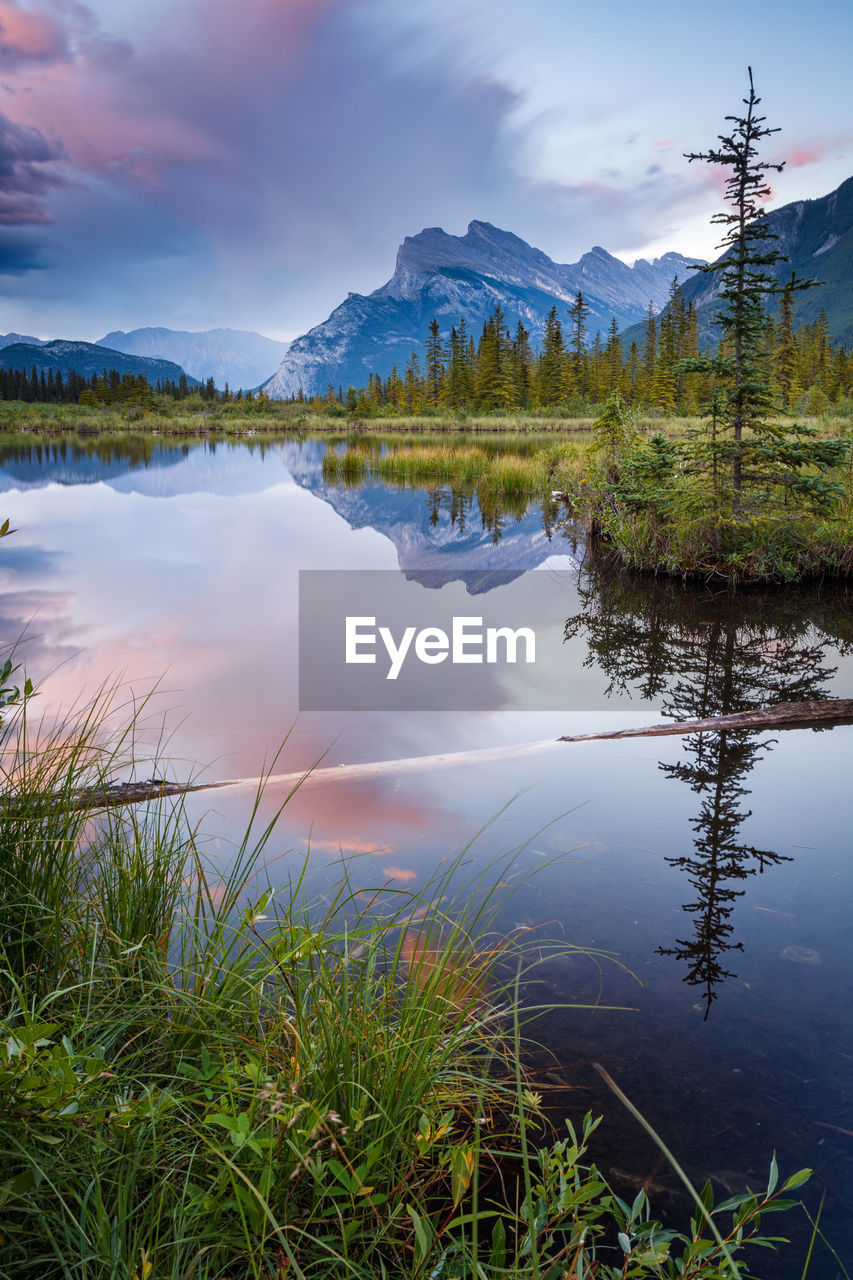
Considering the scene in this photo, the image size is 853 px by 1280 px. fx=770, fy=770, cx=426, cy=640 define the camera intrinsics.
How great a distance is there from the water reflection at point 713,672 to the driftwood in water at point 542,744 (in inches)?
8.1

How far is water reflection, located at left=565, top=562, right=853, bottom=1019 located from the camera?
370 centimetres

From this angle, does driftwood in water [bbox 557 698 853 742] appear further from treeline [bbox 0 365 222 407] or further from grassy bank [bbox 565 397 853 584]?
treeline [bbox 0 365 222 407]

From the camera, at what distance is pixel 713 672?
7.58 meters

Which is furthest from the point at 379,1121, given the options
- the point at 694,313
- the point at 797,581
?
the point at 694,313

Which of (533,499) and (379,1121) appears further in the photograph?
(533,499)

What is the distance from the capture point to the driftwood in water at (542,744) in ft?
16.1

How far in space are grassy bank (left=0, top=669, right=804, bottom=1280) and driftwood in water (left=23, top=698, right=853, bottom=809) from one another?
2.13 metres

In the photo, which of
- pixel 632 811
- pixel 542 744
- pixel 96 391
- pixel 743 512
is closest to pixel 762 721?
pixel 542 744

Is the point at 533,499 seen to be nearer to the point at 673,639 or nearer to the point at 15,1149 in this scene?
the point at 673,639

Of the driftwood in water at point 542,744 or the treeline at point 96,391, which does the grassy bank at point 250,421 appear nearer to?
the treeline at point 96,391

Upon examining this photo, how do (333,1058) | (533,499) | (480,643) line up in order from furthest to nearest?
(533,499) < (480,643) < (333,1058)

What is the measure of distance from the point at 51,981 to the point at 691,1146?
2.00 m

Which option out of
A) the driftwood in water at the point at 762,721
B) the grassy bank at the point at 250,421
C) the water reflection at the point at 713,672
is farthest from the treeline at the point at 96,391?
the driftwood in water at the point at 762,721

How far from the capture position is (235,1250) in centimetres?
161
